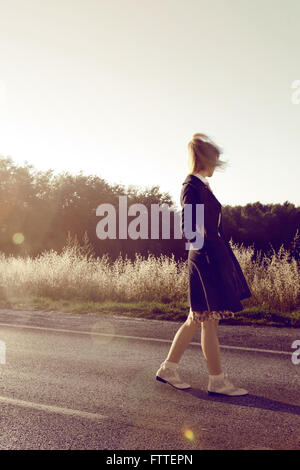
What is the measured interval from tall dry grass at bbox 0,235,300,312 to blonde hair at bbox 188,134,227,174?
585 cm

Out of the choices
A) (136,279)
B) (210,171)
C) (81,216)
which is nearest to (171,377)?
(210,171)

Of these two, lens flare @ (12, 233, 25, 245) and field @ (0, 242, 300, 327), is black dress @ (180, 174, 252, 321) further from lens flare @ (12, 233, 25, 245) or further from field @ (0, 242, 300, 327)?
lens flare @ (12, 233, 25, 245)

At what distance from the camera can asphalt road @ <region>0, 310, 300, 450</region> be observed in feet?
11.7

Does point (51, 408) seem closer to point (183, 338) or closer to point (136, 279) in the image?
point (183, 338)

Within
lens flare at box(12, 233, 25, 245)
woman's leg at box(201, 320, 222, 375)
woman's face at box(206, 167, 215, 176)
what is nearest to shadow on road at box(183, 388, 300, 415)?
woman's leg at box(201, 320, 222, 375)

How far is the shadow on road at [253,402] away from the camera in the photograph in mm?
4227

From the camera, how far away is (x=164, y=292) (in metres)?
12.0

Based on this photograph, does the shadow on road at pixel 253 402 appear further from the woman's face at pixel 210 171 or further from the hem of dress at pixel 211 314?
the woman's face at pixel 210 171

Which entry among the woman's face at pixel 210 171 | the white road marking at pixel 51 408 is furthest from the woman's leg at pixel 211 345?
the woman's face at pixel 210 171

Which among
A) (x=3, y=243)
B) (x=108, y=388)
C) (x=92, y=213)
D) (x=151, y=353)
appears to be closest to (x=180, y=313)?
(x=151, y=353)

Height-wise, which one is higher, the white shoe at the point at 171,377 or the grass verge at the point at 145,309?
the white shoe at the point at 171,377

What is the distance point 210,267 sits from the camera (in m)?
4.45

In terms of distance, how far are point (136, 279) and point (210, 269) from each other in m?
8.18
